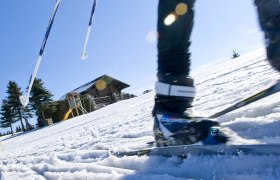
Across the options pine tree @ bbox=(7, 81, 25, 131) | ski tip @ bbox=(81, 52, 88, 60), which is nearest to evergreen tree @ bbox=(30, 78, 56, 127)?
pine tree @ bbox=(7, 81, 25, 131)

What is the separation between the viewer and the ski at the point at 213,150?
1.12m

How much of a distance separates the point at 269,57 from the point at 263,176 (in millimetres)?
739

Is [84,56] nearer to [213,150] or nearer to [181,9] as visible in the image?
[181,9]

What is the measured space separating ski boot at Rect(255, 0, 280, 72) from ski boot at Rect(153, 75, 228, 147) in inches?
16.1

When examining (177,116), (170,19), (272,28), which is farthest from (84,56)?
(272,28)

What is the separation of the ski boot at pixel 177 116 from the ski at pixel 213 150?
2.9 inches

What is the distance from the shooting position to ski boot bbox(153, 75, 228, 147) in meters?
1.56

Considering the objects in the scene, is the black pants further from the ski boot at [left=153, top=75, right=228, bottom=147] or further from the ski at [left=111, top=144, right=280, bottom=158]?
the ski at [left=111, top=144, right=280, bottom=158]

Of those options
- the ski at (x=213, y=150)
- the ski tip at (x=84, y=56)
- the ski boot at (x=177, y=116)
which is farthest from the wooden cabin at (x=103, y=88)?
the ski at (x=213, y=150)

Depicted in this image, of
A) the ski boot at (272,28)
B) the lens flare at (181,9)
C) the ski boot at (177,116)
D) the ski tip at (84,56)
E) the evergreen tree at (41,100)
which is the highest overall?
the evergreen tree at (41,100)

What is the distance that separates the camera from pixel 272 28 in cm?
155

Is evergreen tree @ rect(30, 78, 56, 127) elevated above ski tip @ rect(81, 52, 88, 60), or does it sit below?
above

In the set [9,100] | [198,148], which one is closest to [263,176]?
[198,148]

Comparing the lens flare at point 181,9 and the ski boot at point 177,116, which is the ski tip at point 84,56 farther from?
the lens flare at point 181,9
